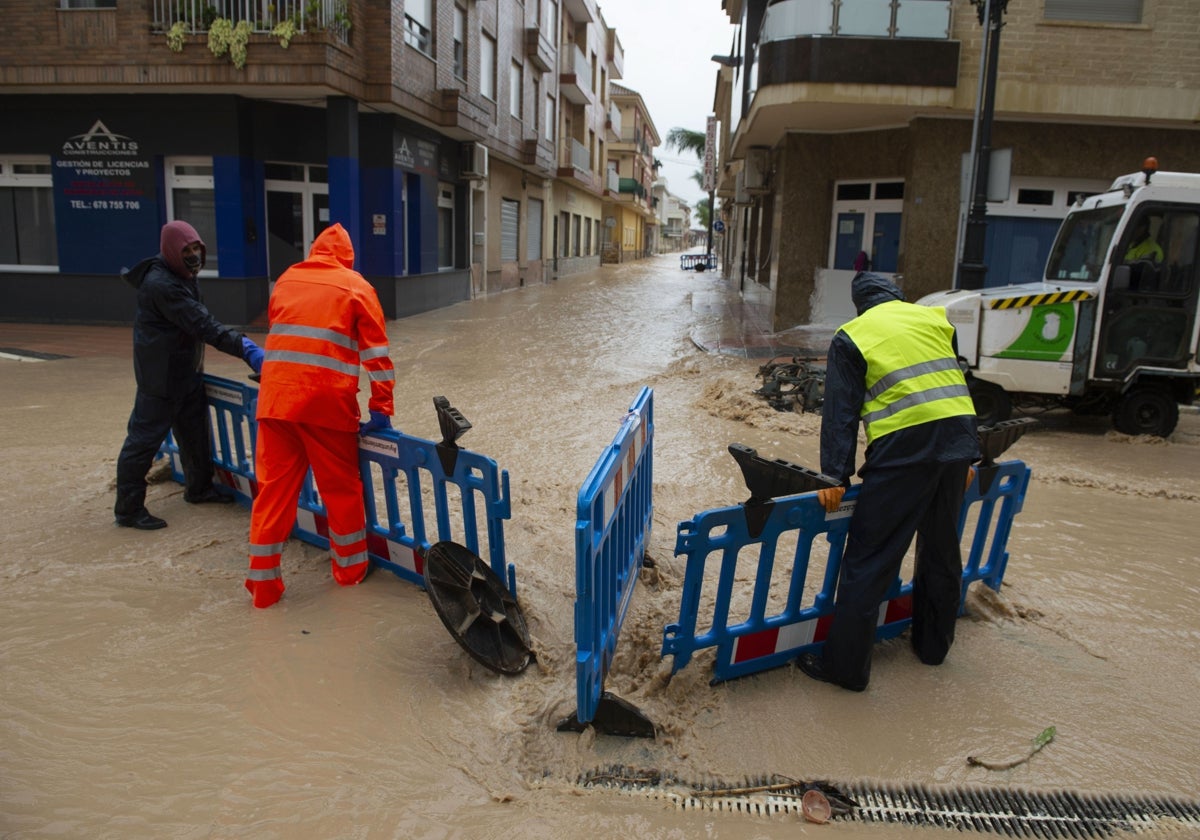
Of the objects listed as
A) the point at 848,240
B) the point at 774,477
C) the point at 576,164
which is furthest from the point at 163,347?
the point at 576,164

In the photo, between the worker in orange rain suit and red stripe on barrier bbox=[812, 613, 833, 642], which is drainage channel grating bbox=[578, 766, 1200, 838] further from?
the worker in orange rain suit

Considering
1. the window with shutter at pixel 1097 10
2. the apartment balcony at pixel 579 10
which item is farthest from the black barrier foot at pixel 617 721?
the apartment balcony at pixel 579 10

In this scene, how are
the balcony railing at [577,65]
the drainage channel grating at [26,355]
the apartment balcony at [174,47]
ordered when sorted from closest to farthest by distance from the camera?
the drainage channel grating at [26,355] → the apartment balcony at [174,47] → the balcony railing at [577,65]

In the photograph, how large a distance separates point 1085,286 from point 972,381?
1278 mm

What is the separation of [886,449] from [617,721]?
147cm

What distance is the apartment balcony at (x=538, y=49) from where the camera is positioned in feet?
78.8

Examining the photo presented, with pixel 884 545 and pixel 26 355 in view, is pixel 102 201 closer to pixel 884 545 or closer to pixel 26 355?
pixel 26 355

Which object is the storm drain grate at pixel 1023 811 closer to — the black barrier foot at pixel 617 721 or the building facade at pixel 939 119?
the black barrier foot at pixel 617 721

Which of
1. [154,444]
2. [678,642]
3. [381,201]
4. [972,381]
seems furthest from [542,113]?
[678,642]

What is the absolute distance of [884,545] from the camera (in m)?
3.41

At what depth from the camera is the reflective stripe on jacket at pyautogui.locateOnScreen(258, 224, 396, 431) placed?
12.8 feet

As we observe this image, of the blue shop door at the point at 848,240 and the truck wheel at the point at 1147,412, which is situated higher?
the blue shop door at the point at 848,240

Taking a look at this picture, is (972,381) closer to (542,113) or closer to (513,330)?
(513,330)

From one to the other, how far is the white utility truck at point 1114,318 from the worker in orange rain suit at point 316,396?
5.86 m
